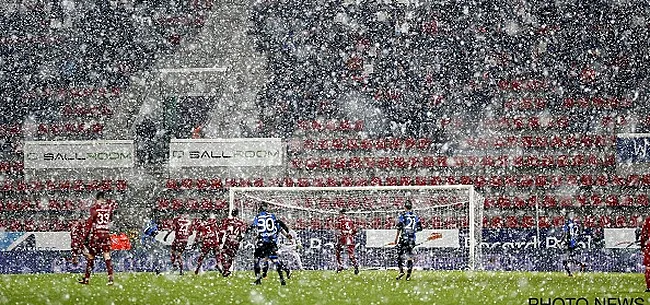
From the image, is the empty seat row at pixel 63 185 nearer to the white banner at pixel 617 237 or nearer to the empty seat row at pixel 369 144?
the empty seat row at pixel 369 144

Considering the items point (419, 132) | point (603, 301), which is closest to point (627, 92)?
point (419, 132)

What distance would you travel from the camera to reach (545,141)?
2203 centimetres

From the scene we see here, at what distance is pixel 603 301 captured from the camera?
1090 cm

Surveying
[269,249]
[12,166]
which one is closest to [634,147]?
[269,249]

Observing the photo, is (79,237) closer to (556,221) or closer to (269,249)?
(269,249)

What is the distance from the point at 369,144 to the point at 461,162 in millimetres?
2390

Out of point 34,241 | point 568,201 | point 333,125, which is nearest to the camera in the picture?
point 34,241

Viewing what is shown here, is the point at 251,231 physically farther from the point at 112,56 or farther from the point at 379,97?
the point at 112,56

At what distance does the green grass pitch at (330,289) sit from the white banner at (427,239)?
95.4 inches

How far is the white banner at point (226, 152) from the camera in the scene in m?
22.5

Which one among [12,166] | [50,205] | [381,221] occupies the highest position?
[12,166]

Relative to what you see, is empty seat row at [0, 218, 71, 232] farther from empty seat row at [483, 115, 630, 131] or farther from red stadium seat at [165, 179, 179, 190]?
empty seat row at [483, 115, 630, 131]

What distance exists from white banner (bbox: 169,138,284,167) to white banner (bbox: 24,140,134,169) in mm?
1352

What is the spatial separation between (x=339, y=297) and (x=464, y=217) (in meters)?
8.21
